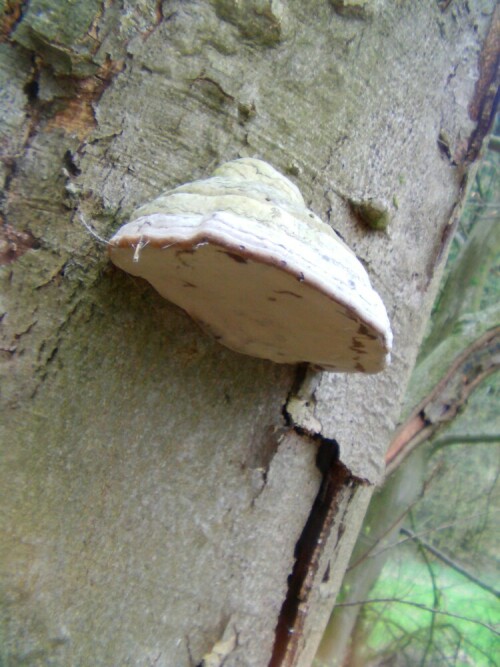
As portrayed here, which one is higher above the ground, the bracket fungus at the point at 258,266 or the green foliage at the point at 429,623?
the bracket fungus at the point at 258,266

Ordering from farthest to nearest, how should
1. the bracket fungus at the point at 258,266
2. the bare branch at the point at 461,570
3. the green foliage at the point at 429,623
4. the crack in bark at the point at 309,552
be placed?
1. the green foliage at the point at 429,623
2. the bare branch at the point at 461,570
3. the crack in bark at the point at 309,552
4. the bracket fungus at the point at 258,266

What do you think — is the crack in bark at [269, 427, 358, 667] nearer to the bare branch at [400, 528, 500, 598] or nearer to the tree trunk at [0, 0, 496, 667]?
the tree trunk at [0, 0, 496, 667]

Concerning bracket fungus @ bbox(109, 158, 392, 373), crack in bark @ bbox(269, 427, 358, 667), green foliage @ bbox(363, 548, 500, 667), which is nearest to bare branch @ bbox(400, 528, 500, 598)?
green foliage @ bbox(363, 548, 500, 667)

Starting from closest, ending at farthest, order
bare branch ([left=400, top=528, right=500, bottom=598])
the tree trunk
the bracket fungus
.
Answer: the bracket fungus < the tree trunk < bare branch ([left=400, top=528, right=500, bottom=598])

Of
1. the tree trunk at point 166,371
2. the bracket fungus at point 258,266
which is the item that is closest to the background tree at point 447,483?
the tree trunk at point 166,371

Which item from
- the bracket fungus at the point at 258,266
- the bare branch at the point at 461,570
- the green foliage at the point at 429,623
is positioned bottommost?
the green foliage at the point at 429,623

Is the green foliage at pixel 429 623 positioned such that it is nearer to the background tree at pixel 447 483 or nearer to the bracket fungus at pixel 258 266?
the background tree at pixel 447 483

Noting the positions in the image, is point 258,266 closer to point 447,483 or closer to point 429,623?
point 429,623
